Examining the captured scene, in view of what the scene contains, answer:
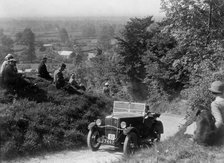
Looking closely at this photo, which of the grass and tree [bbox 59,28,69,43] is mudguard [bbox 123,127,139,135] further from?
tree [bbox 59,28,69,43]

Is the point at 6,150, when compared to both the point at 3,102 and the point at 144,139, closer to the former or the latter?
the point at 3,102

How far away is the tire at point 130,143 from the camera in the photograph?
425 inches

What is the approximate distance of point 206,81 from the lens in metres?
12.3

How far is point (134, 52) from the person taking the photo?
3722cm

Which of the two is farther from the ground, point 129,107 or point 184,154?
point 184,154

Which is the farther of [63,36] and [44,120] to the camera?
[63,36]

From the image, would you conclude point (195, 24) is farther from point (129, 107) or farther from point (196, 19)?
point (129, 107)

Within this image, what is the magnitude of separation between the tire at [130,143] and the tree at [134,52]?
25341 mm

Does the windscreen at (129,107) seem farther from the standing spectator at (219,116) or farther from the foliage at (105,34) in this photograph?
the foliage at (105,34)

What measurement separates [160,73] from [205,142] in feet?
71.3

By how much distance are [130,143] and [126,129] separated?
44 cm

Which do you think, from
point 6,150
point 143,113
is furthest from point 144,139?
point 6,150

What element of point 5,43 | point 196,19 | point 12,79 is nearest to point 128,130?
point 12,79

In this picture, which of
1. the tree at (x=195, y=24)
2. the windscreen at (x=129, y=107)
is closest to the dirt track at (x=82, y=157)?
the windscreen at (x=129, y=107)
